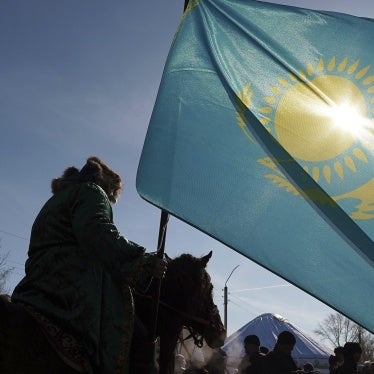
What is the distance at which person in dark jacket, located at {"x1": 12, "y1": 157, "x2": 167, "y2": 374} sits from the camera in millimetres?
2842

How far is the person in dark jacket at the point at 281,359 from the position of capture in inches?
296

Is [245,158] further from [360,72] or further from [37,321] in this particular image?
[37,321]

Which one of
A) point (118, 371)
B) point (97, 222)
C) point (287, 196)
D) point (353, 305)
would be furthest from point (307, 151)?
point (118, 371)

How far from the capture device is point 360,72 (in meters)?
4.56

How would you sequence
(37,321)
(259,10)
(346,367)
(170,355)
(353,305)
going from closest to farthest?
(37,321) → (353,305) → (170,355) → (259,10) → (346,367)

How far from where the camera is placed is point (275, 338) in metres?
16.0

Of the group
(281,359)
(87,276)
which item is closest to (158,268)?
(87,276)

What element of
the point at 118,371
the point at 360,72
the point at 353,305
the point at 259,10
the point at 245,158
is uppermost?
the point at 259,10

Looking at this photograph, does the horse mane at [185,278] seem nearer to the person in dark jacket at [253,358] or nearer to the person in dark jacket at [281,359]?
the person in dark jacket at [281,359]

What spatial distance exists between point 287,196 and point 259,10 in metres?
2.09

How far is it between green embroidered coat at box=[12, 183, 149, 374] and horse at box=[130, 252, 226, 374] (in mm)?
913

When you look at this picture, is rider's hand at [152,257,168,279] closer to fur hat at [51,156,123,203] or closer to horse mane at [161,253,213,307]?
fur hat at [51,156,123,203]

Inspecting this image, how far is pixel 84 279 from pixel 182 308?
1665 mm

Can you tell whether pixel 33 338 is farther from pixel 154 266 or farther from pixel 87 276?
pixel 154 266
